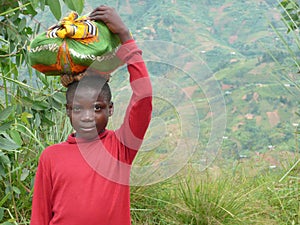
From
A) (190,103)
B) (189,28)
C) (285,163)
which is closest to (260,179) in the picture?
(285,163)

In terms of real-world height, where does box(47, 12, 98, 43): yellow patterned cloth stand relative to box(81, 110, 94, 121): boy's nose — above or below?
above

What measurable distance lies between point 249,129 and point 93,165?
20.0 ft

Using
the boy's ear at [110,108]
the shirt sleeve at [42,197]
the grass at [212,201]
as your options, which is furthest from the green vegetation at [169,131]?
the shirt sleeve at [42,197]

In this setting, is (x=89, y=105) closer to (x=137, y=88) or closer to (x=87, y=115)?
(x=87, y=115)

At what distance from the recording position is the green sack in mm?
1811

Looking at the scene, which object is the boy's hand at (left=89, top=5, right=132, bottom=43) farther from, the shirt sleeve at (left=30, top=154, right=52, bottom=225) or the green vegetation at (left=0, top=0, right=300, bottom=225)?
the shirt sleeve at (left=30, top=154, right=52, bottom=225)

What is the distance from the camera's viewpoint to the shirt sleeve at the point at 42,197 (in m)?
1.93

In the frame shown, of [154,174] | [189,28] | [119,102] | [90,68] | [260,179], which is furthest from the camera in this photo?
[189,28]

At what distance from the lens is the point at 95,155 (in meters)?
1.90

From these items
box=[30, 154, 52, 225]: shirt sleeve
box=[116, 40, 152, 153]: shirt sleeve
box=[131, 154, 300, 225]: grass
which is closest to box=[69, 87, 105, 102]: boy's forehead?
box=[116, 40, 152, 153]: shirt sleeve

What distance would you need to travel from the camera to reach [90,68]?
187 centimetres

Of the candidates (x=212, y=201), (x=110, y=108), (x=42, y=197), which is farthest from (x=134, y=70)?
(x=212, y=201)

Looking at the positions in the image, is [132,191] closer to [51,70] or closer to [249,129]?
[51,70]

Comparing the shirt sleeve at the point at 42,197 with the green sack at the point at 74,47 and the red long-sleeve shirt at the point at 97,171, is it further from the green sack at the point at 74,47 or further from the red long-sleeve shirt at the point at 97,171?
the green sack at the point at 74,47
